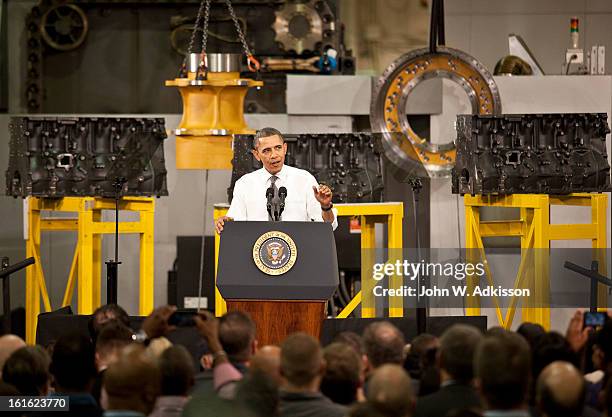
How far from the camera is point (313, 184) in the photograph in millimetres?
6711

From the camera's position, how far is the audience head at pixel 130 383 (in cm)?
392

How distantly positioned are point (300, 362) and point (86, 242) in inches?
164

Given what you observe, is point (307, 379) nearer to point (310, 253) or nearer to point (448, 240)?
point (310, 253)

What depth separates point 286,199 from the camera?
662 cm

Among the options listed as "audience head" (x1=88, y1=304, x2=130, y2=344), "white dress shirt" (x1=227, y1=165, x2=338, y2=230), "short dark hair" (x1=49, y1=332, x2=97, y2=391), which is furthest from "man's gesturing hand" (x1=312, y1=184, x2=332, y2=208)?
"short dark hair" (x1=49, y1=332, x2=97, y2=391)

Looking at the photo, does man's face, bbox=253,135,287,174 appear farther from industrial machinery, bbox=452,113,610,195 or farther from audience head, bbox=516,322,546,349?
audience head, bbox=516,322,546,349

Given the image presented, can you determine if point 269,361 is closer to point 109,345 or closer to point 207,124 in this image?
point 109,345

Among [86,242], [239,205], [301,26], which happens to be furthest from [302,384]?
[301,26]

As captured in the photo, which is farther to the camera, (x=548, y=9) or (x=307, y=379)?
(x=548, y=9)

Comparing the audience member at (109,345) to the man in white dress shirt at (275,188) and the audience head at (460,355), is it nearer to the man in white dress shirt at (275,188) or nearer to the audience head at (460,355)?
the audience head at (460,355)

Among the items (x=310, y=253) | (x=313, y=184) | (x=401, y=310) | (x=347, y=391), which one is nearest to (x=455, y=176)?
(x=401, y=310)

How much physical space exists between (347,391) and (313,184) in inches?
101

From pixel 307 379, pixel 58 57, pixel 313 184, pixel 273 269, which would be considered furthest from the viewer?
pixel 58 57

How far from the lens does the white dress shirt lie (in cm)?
665
